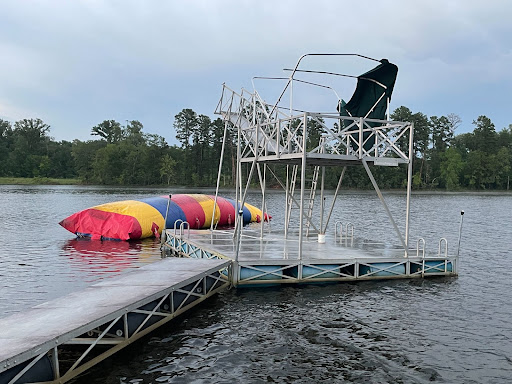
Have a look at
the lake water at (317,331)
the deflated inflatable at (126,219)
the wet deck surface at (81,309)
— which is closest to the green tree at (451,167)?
the deflated inflatable at (126,219)

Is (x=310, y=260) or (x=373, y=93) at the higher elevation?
(x=373, y=93)

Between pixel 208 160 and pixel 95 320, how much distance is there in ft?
388

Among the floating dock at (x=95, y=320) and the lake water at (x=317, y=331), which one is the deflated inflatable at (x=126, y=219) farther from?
the floating dock at (x=95, y=320)

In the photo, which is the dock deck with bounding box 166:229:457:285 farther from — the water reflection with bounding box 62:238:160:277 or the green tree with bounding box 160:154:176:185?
the green tree with bounding box 160:154:176:185

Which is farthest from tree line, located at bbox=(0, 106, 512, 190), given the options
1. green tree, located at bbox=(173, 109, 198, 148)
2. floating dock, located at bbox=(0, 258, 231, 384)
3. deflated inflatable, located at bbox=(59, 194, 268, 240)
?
floating dock, located at bbox=(0, 258, 231, 384)

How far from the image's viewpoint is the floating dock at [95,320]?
7898 millimetres

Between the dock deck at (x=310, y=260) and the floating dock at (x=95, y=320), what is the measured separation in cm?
163

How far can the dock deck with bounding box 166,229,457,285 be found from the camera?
16.2m

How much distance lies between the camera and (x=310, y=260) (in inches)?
656

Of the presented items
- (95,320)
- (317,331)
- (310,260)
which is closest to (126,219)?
(310,260)

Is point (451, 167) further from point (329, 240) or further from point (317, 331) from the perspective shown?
point (317, 331)

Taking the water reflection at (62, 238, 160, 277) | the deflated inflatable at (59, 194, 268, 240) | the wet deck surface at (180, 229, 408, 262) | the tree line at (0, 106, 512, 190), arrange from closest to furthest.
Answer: the wet deck surface at (180, 229, 408, 262), the water reflection at (62, 238, 160, 277), the deflated inflatable at (59, 194, 268, 240), the tree line at (0, 106, 512, 190)

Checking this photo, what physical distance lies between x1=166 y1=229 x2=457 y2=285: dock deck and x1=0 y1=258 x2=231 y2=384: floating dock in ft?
5.36

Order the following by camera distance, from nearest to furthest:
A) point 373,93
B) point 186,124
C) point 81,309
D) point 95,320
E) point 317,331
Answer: point 95,320 < point 81,309 < point 317,331 < point 373,93 < point 186,124
